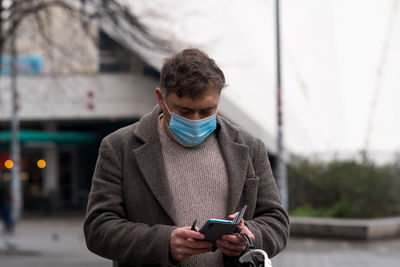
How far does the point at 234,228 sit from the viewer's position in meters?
2.43

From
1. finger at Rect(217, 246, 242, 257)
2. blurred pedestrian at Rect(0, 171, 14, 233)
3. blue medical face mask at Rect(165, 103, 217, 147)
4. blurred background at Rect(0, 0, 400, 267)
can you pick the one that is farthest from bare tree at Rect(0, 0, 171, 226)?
finger at Rect(217, 246, 242, 257)

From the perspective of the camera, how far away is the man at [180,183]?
8.36ft

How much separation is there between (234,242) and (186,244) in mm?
173

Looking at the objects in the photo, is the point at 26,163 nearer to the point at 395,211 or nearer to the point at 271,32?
the point at 271,32

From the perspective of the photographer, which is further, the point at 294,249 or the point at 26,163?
the point at 26,163

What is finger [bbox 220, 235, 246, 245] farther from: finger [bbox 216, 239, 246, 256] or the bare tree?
the bare tree

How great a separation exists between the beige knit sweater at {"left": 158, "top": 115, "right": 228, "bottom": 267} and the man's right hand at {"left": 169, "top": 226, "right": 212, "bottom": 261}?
19cm

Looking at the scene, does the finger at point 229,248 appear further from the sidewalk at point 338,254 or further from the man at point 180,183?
the sidewalk at point 338,254

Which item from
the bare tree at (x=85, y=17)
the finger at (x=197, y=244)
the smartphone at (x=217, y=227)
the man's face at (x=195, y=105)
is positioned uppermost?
the bare tree at (x=85, y=17)

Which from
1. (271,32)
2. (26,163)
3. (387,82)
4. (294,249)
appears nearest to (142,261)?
(294,249)

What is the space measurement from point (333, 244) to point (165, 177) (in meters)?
12.3

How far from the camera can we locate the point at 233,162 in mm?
2750

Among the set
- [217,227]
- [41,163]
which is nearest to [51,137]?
[41,163]

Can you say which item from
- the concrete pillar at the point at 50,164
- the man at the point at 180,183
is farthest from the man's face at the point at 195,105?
the concrete pillar at the point at 50,164
